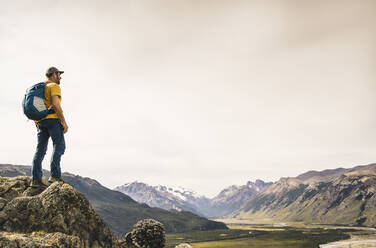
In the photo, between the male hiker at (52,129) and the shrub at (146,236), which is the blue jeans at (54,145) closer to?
the male hiker at (52,129)

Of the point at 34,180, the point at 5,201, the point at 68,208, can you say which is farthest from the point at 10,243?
the point at 34,180

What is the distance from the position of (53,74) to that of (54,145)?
361cm

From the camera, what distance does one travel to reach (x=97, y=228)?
11359mm

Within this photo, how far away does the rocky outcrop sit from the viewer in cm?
948

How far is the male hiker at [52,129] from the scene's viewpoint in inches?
456

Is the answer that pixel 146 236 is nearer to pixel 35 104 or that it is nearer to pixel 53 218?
pixel 53 218

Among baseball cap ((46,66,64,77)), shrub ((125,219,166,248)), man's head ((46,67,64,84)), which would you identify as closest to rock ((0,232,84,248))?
shrub ((125,219,166,248))

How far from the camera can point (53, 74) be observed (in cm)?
1237

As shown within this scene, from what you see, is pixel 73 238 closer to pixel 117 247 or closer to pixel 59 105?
pixel 117 247

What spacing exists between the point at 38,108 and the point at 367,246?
24840 cm

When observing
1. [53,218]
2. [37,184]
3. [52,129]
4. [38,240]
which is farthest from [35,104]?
[38,240]

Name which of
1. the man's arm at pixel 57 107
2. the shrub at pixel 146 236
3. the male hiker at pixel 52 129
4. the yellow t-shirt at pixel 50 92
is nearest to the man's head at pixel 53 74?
the male hiker at pixel 52 129

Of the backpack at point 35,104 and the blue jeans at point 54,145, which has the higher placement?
the backpack at point 35,104

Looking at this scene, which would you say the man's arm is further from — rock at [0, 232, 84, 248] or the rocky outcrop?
rock at [0, 232, 84, 248]
